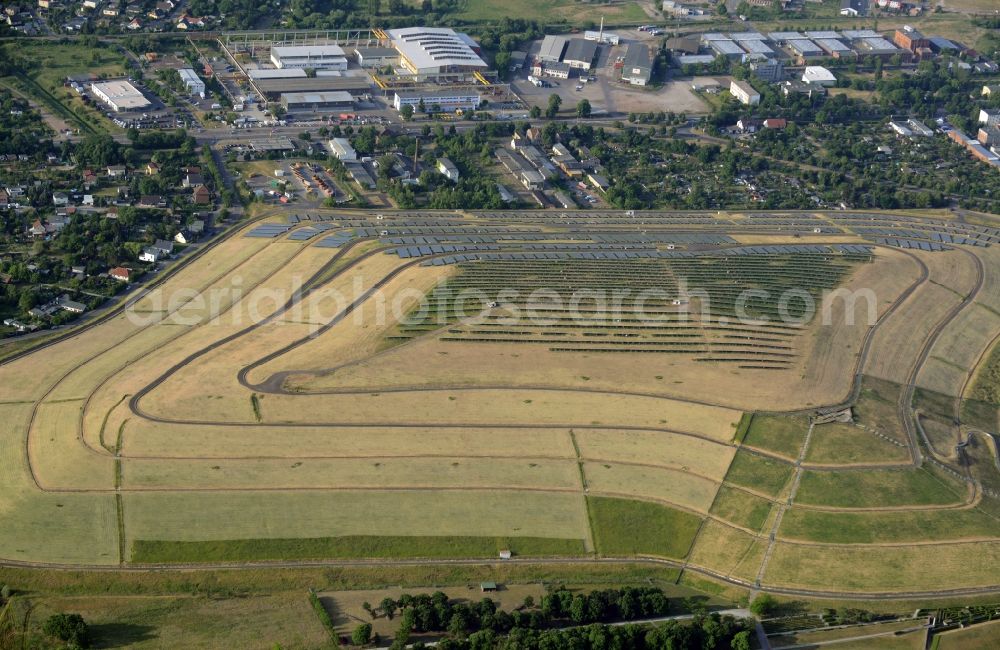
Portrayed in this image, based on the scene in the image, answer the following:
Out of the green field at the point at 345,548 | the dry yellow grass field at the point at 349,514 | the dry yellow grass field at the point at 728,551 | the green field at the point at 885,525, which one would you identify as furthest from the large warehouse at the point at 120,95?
the green field at the point at 885,525

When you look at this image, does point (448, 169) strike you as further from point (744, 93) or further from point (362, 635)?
point (362, 635)

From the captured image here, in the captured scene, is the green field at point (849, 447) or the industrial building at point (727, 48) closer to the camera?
the green field at point (849, 447)

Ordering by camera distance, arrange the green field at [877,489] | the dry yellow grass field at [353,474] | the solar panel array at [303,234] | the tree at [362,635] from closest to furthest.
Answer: the tree at [362,635] < the dry yellow grass field at [353,474] < the green field at [877,489] < the solar panel array at [303,234]

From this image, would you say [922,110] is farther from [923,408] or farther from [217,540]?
[217,540]

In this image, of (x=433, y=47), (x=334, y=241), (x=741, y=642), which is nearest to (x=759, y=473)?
(x=741, y=642)

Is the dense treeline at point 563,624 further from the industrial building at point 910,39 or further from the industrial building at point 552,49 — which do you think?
the industrial building at point 910,39

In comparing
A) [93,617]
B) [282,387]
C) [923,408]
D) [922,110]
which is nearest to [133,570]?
[93,617]
